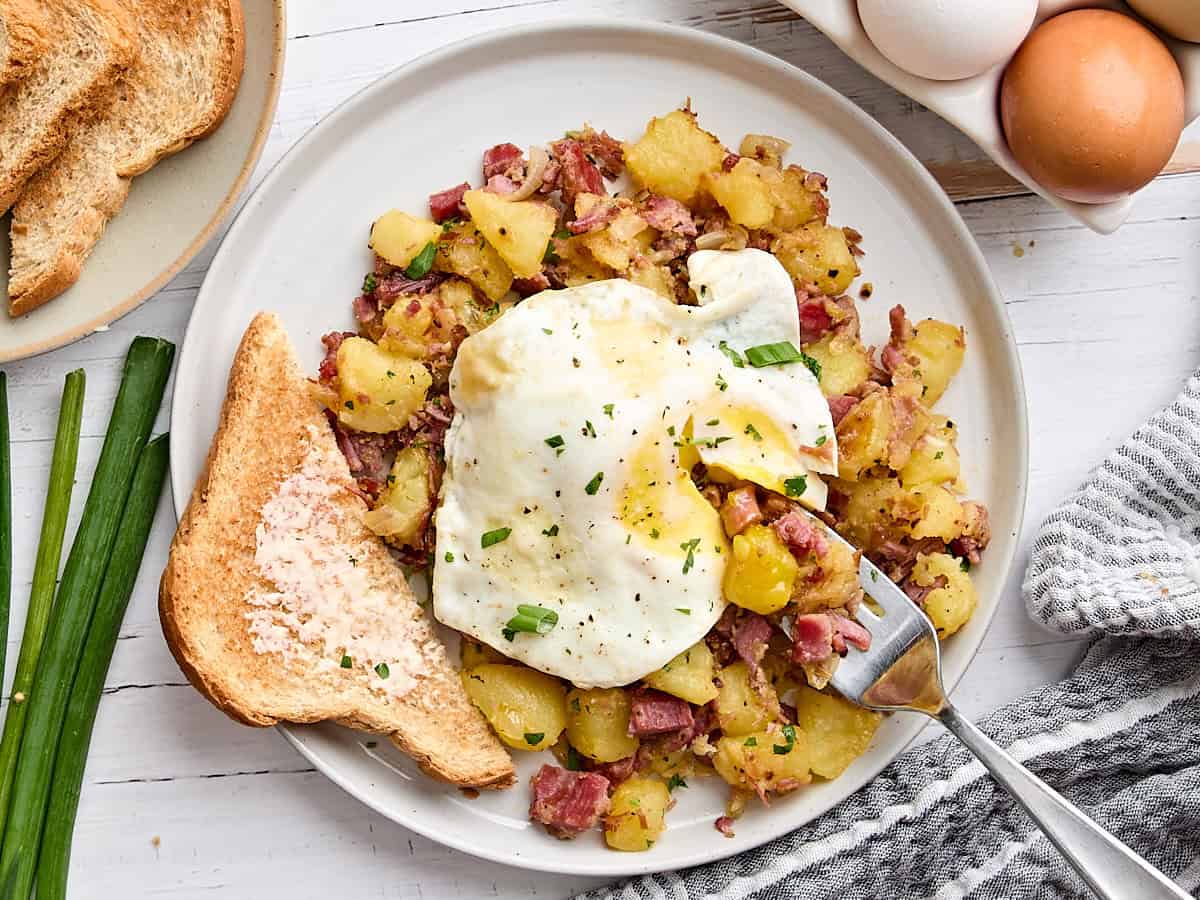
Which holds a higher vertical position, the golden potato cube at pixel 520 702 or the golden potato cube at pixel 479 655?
the golden potato cube at pixel 479 655

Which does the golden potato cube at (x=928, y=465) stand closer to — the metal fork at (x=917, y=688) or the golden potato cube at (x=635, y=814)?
the metal fork at (x=917, y=688)

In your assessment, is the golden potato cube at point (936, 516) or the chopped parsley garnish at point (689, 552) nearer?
the chopped parsley garnish at point (689, 552)

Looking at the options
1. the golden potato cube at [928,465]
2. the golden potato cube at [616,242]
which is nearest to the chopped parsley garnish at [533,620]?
the golden potato cube at [616,242]

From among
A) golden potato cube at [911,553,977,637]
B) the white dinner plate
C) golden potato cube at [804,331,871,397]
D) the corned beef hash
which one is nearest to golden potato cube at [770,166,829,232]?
the corned beef hash

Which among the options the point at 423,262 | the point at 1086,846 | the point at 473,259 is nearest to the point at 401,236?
the point at 423,262

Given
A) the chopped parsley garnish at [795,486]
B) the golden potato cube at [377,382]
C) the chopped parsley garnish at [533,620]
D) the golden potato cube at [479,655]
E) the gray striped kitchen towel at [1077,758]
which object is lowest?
the gray striped kitchen towel at [1077,758]

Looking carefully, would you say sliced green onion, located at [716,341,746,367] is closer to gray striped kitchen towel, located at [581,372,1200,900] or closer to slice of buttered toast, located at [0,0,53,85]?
gray striped kitchen towel, located at [581,372,1200,900]

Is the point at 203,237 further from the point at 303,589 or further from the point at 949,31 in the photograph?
the point at 949,31

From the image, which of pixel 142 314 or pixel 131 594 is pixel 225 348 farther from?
pixel 131 594
